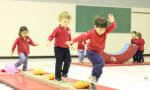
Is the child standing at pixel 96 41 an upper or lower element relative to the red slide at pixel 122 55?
upper

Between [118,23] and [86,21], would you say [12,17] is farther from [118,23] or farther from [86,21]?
[118,23]

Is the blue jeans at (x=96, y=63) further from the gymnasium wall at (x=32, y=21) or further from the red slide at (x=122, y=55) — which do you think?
the gymnasium wall at (x=32, y=21)

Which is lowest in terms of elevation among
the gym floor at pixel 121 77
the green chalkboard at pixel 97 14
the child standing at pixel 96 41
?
the gym floor at pixel 121 77

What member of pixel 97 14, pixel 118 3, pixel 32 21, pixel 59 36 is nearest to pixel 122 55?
pixel 97 14

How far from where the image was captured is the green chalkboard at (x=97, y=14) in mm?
14930

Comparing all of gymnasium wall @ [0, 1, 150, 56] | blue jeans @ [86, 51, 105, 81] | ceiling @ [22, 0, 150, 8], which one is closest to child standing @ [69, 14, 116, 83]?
blue jeans @ [86, 51, 105, 81]

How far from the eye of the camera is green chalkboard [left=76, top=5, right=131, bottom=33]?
14.9 m

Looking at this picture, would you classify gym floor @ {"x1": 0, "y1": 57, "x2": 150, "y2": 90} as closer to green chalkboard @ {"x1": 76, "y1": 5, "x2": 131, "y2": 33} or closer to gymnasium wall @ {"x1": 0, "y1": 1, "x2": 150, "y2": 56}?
gymnasium wall @ {"x1": 0, "y1": 1, "x2": 150, "y2": 56}

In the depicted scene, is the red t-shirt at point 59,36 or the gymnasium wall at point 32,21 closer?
the red t-shirt at point 59,36

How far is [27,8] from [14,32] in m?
1.40

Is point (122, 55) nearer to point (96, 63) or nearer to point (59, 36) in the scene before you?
point (59, 36)

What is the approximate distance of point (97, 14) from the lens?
1527 cm

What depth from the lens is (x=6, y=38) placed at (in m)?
13.5

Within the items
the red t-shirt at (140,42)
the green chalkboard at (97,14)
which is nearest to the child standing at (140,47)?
the red t-shirt at (140,42)
